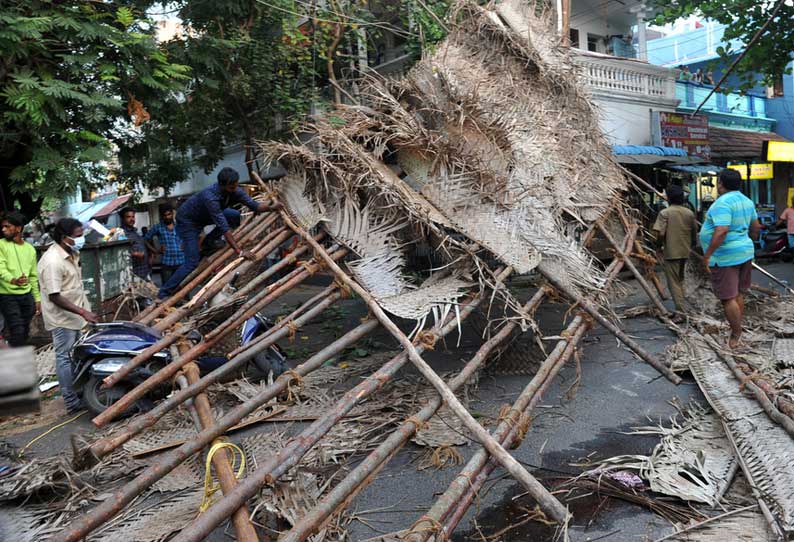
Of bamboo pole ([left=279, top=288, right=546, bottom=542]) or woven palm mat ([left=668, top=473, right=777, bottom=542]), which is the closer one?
bamboo pole ([left=279, top=288, right=546, bottom=542])

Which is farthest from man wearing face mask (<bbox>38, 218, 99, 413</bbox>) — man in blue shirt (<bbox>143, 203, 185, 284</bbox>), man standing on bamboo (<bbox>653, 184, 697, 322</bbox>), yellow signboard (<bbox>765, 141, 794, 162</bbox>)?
yellow signboard (<bbox>765, 141, 794, 162</bbox>)

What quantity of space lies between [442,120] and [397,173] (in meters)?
0.65

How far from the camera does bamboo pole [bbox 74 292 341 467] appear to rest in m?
3.07

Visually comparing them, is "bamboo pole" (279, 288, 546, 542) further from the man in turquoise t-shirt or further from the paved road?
the man in turquoise t-shirt

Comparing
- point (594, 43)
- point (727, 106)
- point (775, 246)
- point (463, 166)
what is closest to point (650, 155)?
point (775, 246)

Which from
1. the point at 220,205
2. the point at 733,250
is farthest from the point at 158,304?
the point at 733,250

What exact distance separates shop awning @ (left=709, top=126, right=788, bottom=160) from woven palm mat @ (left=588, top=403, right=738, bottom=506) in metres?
13.2

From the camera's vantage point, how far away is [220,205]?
5621 mm

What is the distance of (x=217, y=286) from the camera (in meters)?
4.72

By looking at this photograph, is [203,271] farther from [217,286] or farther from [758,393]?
[758,393]

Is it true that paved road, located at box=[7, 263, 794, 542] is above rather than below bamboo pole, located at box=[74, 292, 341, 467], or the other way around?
below

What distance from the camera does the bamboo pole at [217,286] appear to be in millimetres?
4668

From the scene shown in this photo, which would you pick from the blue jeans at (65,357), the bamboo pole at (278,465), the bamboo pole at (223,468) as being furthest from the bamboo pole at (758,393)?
the blue jeans at (65,357)

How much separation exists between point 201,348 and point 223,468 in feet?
4.40
